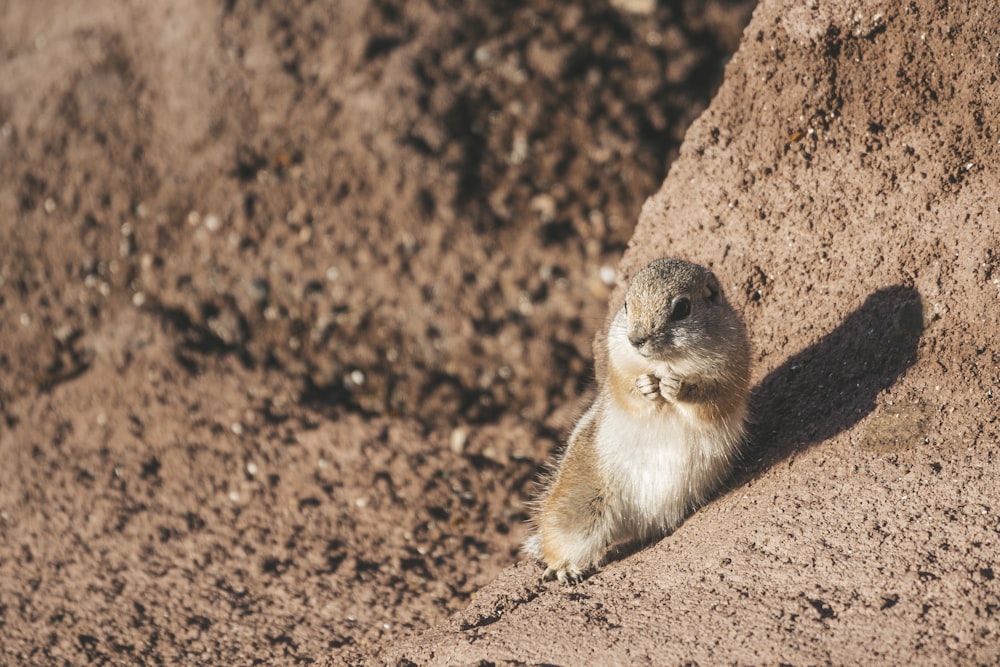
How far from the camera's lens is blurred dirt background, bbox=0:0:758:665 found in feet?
19.2

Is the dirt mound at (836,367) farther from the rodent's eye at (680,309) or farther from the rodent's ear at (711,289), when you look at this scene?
the rodent's eye at (680,309)

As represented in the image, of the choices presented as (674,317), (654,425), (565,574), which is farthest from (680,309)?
(565,574)

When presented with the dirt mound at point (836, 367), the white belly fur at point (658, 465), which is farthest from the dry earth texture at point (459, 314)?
the white belly fur at point (658, 465)

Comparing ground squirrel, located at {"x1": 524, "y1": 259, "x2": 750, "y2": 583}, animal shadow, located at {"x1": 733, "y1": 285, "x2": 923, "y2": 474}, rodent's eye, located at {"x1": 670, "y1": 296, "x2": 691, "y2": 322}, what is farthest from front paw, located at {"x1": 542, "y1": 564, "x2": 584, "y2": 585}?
rodent's eye, located at {"x1": 670, "y1": 296, "x2": 691, "y2": 322}

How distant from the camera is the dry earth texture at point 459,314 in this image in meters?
3.76

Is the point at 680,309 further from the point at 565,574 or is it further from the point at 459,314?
the point at 459,314

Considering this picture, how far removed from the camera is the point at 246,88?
8516 mm

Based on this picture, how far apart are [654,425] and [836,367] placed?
819 millimetres

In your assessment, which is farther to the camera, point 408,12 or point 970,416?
point 408,12

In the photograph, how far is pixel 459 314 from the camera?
25.8ft

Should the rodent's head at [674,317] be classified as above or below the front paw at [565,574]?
above

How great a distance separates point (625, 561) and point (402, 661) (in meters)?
1.02

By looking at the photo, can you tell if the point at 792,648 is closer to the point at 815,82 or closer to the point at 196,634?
the point at 815,82

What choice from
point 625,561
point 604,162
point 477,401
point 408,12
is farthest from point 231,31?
point 625,561
